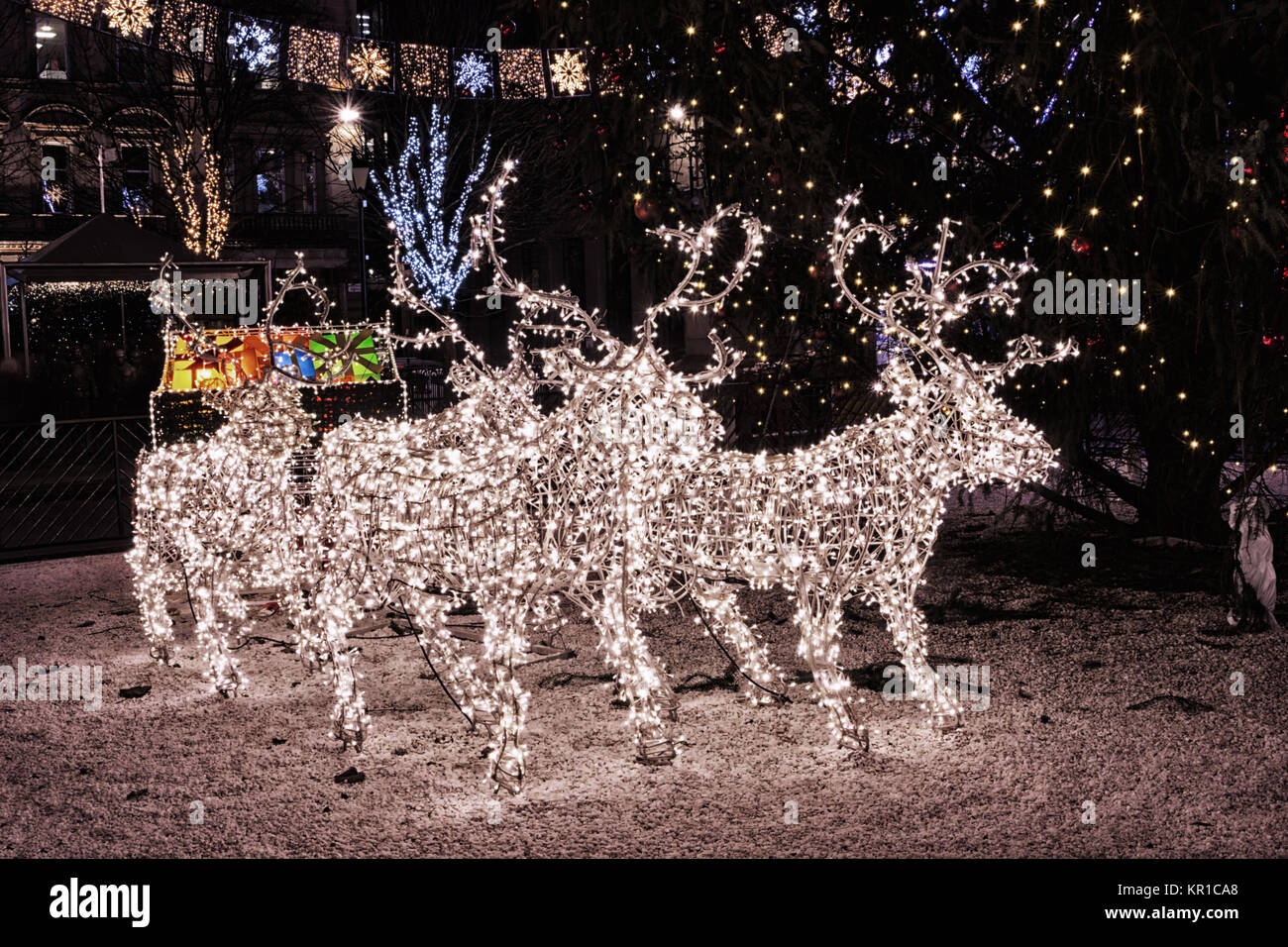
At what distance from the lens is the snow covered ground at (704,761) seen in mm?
4195

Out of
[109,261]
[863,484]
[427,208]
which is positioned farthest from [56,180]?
[863,484]

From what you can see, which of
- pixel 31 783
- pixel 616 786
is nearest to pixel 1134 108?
pixel 616 786

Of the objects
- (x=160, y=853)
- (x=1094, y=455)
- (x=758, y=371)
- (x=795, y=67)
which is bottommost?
(x=160, y=853)

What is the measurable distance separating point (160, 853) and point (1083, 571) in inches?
254

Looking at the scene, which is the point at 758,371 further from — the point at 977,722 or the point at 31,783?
the point at 31,783

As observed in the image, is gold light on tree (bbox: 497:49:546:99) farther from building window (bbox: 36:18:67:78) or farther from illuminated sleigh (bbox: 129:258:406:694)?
building window (bbox: 36:18:67:78)

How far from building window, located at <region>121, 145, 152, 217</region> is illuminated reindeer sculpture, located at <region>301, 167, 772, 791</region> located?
22.1 metres

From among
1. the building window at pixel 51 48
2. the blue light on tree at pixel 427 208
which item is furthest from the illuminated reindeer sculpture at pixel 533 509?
the building window at pixel 51 48

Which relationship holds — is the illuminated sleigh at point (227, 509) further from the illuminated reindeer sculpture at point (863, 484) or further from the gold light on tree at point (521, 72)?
the gold light on tree at point (521, 72)

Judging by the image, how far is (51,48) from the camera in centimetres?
2569

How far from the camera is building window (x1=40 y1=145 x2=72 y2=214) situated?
25250 millimetres

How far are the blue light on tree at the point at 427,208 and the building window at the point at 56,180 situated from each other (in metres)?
6.58

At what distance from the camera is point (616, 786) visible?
4656mm

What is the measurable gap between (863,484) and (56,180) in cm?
2636
